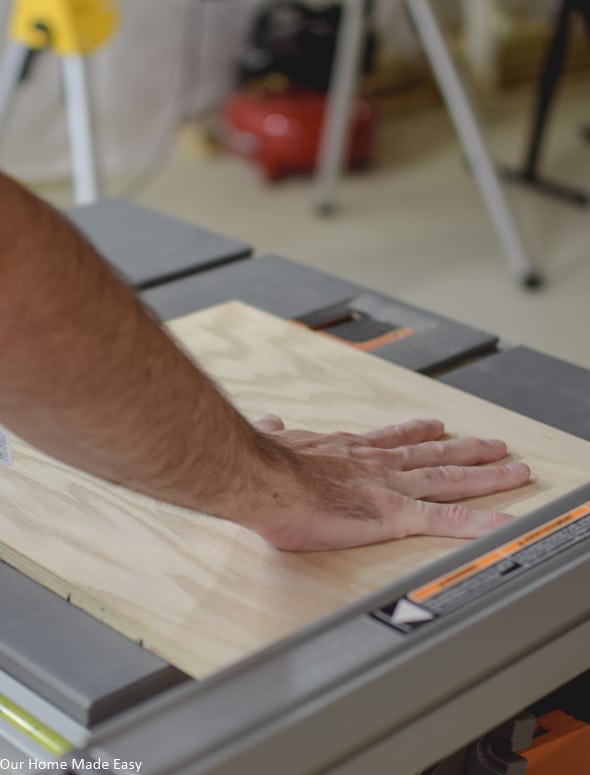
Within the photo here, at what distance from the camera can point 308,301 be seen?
1.71 metres

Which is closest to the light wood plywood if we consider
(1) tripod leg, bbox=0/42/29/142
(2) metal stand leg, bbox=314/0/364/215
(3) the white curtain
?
(1) tripod leg, bbox=0/42/29/142

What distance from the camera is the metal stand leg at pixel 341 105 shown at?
331 cm

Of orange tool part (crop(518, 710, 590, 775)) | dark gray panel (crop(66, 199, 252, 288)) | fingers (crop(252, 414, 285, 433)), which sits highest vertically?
dark gray panel (crop(66, 199, 252, 288))

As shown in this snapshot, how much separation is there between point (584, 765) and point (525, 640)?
1.01ft

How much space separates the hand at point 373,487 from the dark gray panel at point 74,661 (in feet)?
0.53

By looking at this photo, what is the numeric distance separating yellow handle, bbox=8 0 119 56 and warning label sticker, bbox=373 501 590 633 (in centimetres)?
167

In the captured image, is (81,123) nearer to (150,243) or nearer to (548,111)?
(150,243)

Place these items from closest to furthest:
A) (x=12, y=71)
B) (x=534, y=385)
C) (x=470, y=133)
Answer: (x=534, y=385) < (x=12, y=71) < (x=470, y=133)

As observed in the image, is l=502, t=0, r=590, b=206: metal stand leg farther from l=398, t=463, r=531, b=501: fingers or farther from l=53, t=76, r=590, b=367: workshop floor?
l=398, t=463, r=531, b=501: fingers

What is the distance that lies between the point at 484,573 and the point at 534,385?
0.47m

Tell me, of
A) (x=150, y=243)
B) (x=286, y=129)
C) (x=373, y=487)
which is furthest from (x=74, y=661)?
(x=286, y=129)

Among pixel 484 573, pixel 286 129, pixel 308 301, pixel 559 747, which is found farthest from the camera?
pixel 286 129

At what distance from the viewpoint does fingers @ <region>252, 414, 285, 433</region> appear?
127 cm

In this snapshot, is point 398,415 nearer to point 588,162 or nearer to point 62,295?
point 62,295
